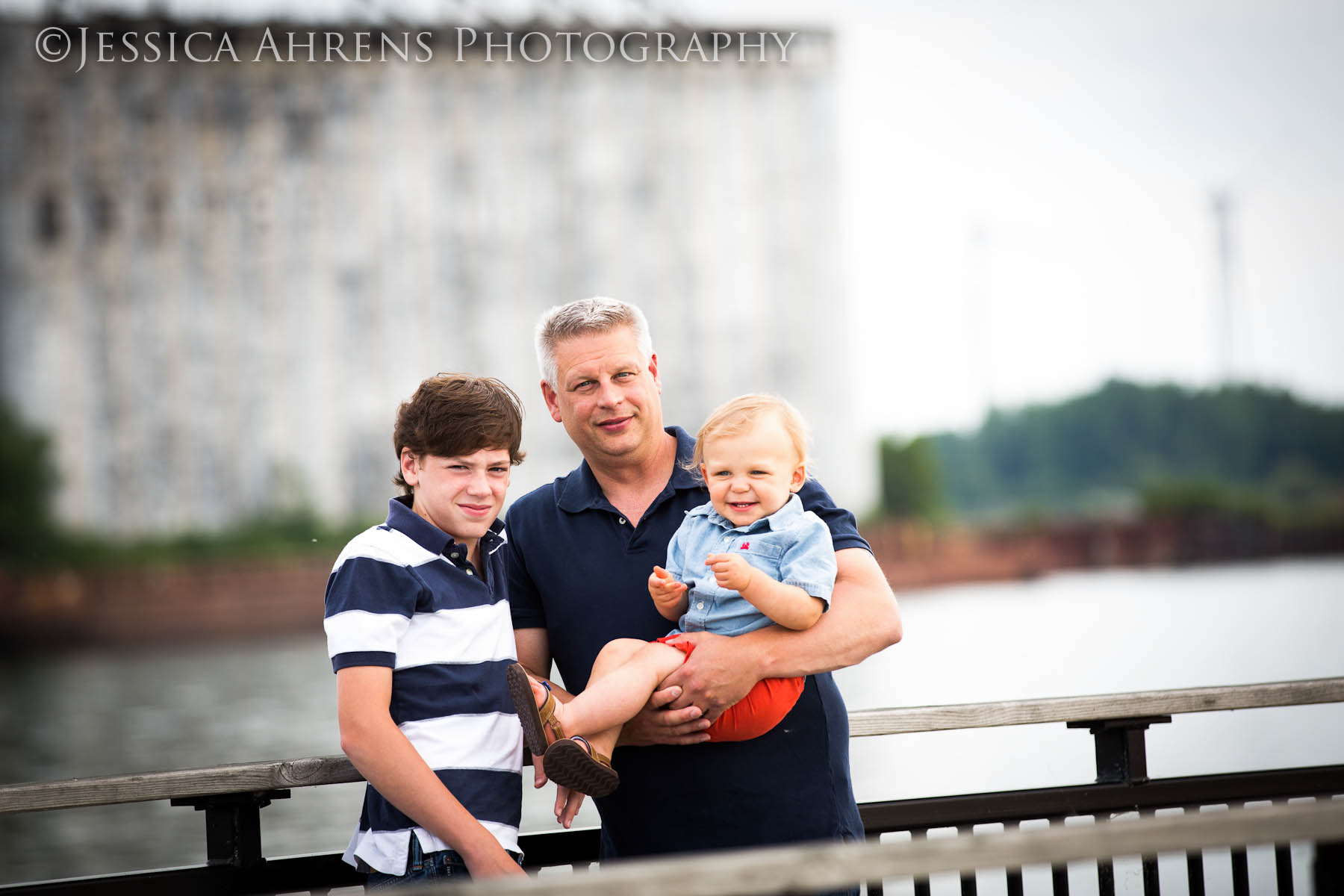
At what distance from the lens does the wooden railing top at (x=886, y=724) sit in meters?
1.49

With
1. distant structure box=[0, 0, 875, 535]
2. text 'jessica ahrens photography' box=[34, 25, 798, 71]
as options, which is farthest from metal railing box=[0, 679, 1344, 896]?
text 'jessica ahrens photography' box=[34, 25, 798, 71]

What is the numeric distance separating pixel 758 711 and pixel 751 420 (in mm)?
391

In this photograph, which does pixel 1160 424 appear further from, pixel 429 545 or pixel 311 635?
pixel 429 545

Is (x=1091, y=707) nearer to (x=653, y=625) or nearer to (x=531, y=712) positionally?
(x=653, y=625)

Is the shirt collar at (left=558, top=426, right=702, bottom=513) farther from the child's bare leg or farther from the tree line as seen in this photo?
the tree line

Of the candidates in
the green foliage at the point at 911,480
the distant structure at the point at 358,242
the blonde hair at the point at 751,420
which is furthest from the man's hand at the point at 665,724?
the green foliage at the point at 911,480

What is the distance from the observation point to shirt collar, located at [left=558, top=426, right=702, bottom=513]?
5.72ft

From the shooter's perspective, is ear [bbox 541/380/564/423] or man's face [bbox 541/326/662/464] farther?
ear [bbox 541/380/564/423]

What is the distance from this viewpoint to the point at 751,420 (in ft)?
5.54

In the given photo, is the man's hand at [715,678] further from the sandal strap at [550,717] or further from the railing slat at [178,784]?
the railing slat at [178,784]

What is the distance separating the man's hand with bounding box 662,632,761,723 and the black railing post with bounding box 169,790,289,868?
0.53 meters

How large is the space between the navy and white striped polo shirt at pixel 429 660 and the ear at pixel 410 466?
37 mm

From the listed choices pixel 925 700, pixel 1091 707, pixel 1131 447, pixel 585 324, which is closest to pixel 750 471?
pixel 585 324

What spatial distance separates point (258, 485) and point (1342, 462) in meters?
43.0
